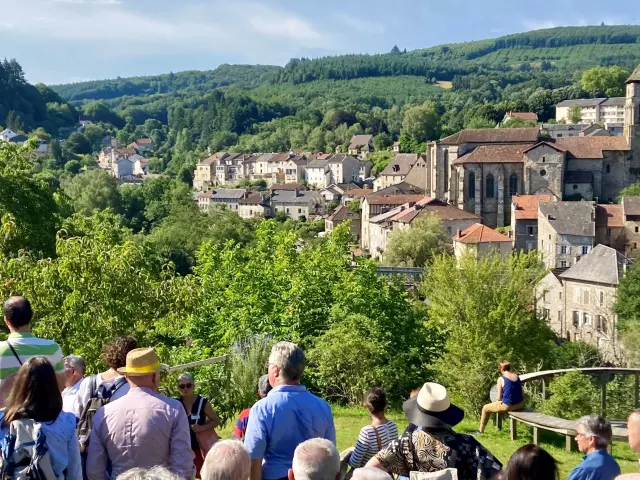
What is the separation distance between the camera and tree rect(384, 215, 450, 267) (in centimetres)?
6241

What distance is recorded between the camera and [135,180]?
147125 millimetres

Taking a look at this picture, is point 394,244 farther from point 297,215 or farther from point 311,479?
point 311,479

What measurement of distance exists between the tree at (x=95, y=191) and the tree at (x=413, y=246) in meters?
34.6

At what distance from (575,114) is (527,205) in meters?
68.1

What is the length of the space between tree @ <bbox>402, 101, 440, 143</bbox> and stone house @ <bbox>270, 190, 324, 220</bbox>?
28946mm

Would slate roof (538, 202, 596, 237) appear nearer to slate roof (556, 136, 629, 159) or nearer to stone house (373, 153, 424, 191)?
slate roof (556, 136, 629, 159)

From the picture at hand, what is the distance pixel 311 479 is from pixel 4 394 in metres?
2.58

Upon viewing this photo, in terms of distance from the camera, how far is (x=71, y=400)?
5945 mm

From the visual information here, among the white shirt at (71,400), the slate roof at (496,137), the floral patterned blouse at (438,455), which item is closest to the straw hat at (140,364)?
the white shirt at (71,400)

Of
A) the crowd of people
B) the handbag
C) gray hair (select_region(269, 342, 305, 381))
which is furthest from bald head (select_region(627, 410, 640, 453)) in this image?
the handbag

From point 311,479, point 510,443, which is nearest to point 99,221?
point 510,443

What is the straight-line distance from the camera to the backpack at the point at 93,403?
5.69 metres

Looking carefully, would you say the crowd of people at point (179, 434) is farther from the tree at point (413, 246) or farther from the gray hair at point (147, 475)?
the tree at point (413, 246)

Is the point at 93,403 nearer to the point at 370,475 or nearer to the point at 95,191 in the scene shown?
the point at 370,475
